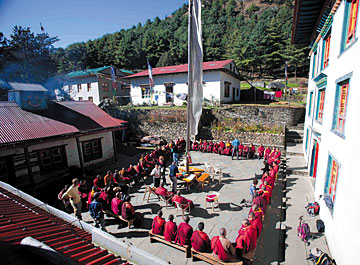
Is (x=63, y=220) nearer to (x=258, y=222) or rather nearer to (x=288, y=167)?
(x=258, y=222)

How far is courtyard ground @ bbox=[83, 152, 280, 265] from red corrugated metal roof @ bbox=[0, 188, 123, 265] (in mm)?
2144

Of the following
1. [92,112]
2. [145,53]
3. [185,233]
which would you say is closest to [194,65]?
[185,233]

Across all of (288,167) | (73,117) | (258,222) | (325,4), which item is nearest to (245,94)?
(288,167)

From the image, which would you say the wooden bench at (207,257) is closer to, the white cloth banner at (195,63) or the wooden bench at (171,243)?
the wooden bench at (171,243)

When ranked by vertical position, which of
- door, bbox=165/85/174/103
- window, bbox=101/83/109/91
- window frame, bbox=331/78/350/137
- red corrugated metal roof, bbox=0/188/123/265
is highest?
window, bbox=101/83/109/91

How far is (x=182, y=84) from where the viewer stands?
25.3m

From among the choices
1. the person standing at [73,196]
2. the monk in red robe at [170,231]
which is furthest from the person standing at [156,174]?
the monk in red robe at [170,231]

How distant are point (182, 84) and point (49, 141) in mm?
17993

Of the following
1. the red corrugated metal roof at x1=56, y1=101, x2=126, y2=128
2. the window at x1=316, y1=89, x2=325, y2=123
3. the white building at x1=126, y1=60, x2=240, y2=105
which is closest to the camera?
the window at x1=316, y1=89, x2=325, y2=123

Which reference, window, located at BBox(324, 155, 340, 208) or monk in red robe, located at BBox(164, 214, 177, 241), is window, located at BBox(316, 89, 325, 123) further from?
monk in red robe, located at BBox(164, 214, 177, 241)

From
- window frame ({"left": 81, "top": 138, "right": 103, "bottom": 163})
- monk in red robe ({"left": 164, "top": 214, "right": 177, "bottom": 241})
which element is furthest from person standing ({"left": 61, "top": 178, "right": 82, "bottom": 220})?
window frame ({"left": 81, "top": 138, "right": 103, "bottom": 163})

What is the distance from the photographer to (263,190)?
7645 mm

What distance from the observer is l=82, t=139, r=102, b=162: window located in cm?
1369

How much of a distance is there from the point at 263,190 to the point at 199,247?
3.79 meters
